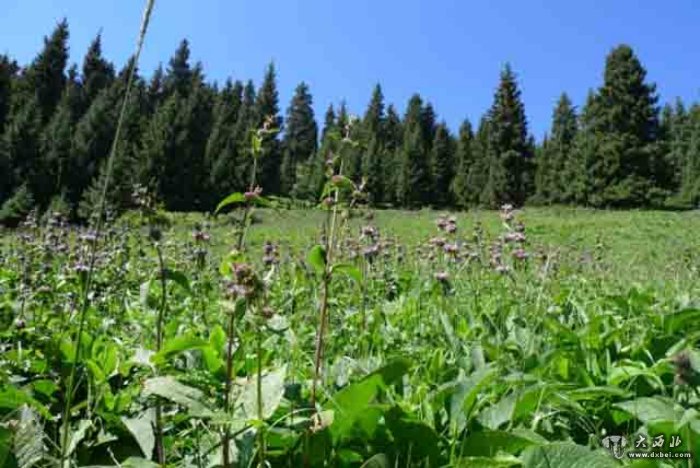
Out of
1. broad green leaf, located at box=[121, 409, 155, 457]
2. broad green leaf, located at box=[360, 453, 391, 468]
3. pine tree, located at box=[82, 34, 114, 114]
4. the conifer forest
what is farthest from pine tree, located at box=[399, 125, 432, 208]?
broad green leaf, located at box=[360, 453, 391, 468]

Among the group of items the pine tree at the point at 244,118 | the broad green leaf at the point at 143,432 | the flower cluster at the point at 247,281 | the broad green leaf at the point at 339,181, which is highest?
the pine tree at the point at 244,118

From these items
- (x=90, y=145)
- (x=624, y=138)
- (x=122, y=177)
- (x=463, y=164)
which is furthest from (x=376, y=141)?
(x=122, y=177)

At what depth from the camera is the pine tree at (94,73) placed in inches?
2197

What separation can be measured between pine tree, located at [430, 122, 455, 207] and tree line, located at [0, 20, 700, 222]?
124 millimetres

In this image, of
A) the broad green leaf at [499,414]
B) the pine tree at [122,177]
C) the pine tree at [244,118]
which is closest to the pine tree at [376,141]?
the pine tree at [244,118]

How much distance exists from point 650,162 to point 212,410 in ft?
130

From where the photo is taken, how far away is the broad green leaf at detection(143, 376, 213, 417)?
2.91 feet

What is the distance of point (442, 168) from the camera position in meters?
57.2

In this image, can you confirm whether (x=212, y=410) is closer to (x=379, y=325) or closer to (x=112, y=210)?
(x=379, y=325)

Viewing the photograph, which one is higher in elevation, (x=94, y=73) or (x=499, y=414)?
(x=94, y=73)

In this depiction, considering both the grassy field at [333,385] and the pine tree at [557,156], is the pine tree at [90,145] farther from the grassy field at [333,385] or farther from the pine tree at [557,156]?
the pine tree at [557,156]

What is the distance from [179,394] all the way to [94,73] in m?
64.3

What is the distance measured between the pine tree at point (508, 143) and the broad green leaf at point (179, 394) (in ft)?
136

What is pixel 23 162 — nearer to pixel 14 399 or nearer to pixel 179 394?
pixel 14 399
